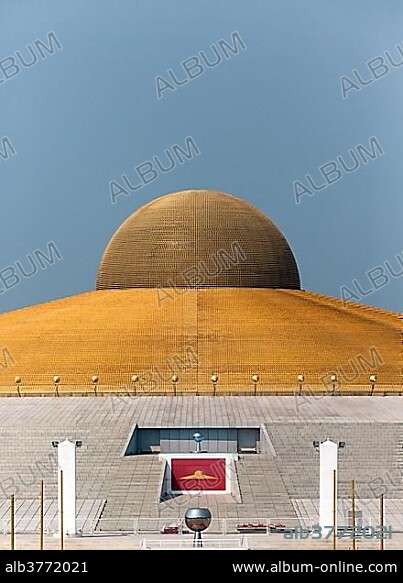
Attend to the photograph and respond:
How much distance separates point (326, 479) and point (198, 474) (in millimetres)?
2568

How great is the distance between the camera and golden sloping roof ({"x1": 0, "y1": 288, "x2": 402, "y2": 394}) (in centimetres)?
2577

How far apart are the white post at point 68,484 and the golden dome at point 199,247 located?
1503 cm

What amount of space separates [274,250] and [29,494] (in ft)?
50.6

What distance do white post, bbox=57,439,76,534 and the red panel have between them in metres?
2.20

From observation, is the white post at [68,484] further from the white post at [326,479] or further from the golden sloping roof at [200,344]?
the golden sloping roof at [200,344]

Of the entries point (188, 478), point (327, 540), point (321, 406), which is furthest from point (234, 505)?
point (321, 406)
